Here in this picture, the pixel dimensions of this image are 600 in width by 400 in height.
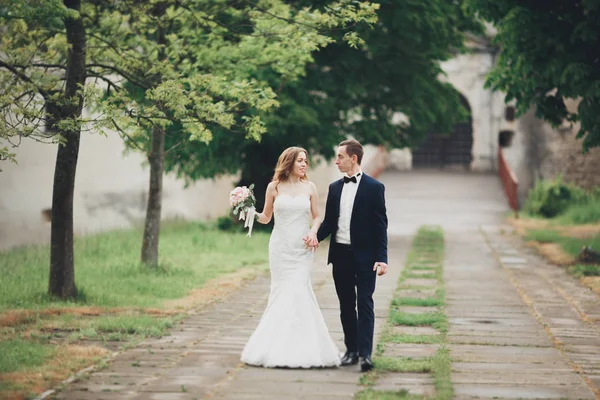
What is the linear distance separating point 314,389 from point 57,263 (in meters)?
5.45

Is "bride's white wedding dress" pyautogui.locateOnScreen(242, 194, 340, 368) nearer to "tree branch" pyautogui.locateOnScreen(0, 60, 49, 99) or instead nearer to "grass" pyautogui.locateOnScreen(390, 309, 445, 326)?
"grass" pyautogui.locateOnScreen(390, 309, 445, 326)

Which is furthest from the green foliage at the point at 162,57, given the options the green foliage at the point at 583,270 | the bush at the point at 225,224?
the bush at the point at 225,224

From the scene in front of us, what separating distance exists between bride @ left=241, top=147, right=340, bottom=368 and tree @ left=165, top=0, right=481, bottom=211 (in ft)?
34.1

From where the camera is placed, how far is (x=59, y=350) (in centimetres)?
869

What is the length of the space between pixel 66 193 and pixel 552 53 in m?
8.60

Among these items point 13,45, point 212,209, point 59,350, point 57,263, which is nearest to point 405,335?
point 59,350

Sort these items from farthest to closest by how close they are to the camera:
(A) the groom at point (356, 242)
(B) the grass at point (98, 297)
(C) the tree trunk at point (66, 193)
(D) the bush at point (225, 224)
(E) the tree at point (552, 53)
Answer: (D) the bush at point (225, 224) → (E) the tree at point (552, 53) → (C) the tree trunk at point (66, 193) → (B) the grass at point (98, 297) → (A) the groom at point (356, 242)

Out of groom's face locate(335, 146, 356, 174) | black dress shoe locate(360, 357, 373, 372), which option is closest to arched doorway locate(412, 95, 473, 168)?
groom's face locate(335, 146, 356, 174)

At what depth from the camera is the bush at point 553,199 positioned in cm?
2756

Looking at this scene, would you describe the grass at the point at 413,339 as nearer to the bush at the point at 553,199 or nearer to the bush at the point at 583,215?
the bush at the point at 583,215

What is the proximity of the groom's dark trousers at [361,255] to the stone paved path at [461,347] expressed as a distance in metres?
0.43

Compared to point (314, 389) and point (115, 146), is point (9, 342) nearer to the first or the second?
point (314, 389)

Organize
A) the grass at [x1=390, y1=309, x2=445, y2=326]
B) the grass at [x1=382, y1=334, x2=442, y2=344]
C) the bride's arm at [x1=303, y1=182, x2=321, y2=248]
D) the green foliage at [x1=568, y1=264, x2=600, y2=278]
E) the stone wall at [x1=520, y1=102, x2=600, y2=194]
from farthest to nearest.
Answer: the stone wall at [x1=520, y1=102, x2=600, y2=194]
the green foliage at [x1=568, y1=264, x2=600, y2=278]
the grass at [x1=390, y1=309, x2=445, y2=326]
the grass at [x1=382, y1=334, x2=442, y2=344]
the bride's arm at [x1=303, y1=182, x2=321, y2=248]

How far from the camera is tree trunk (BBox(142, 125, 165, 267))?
15180 millimetres
